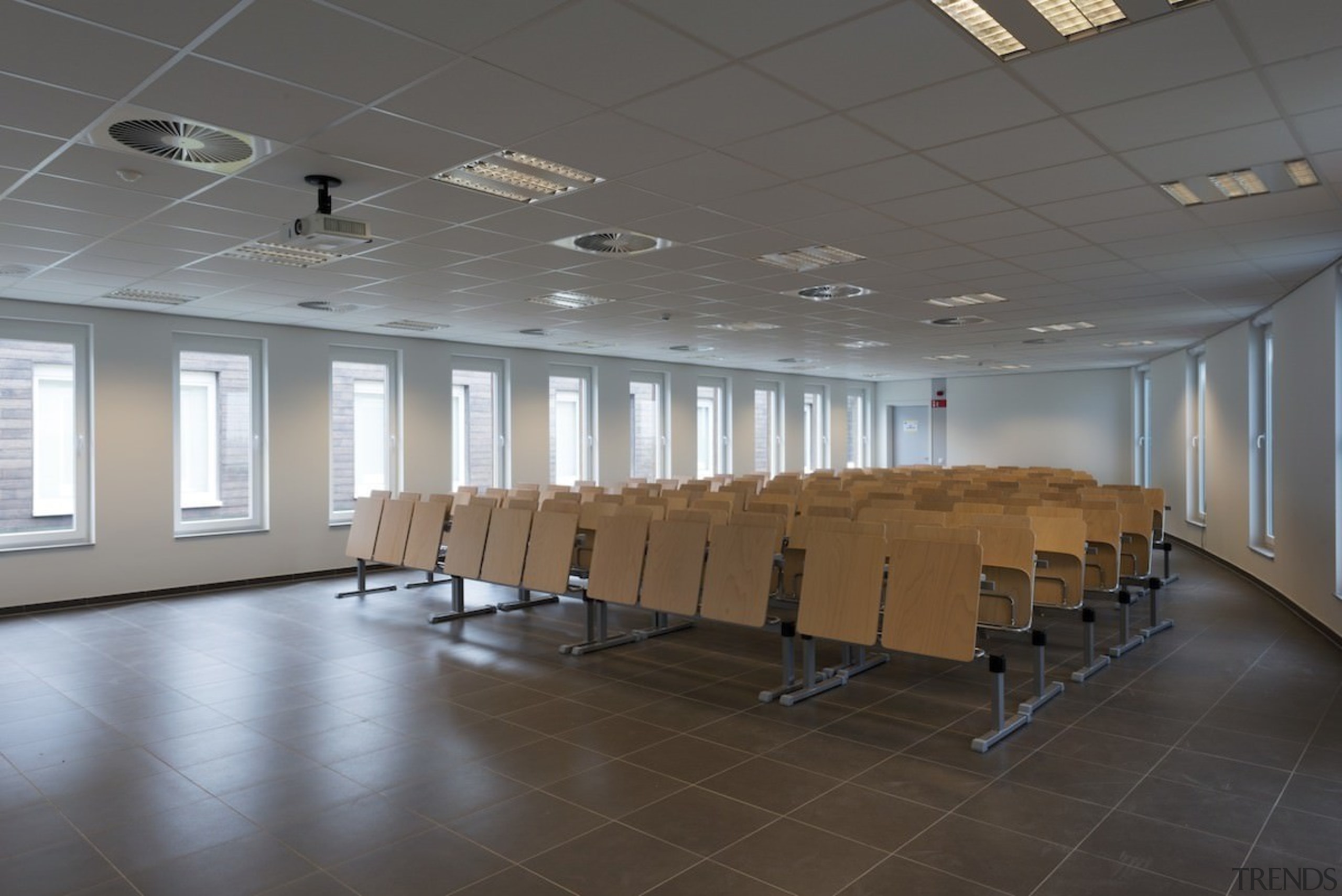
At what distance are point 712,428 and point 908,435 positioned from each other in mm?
7571

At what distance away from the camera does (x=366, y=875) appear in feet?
9.93

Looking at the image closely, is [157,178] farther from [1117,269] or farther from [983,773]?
[1117,269]

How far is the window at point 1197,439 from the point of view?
38.8 ft

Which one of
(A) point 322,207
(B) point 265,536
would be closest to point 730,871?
(A) point 322,207

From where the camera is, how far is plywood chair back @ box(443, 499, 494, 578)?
→ 285 inches

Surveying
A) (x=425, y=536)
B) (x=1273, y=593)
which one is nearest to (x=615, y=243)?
(x=425, y=536)

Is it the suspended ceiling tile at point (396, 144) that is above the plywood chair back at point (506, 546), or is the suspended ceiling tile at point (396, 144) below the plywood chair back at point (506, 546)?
above

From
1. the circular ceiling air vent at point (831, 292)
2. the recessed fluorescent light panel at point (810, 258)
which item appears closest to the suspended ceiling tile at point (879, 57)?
the recessed fluorescent light panel at point (810, 258)

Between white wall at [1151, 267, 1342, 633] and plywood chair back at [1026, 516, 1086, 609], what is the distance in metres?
2.60

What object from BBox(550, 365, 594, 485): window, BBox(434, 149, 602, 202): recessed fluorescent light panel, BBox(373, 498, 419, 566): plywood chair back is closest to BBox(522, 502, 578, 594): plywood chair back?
BBox(373, 498, 419, 566): plywood chair back

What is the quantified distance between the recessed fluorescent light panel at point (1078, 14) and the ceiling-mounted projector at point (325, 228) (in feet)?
12.1

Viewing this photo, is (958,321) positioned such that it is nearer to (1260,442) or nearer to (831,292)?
(831,292)

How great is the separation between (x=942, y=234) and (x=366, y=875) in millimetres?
5363

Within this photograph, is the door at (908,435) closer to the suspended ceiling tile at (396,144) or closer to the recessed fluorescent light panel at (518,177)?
the recessed fluorescent light panel at (518,177)
